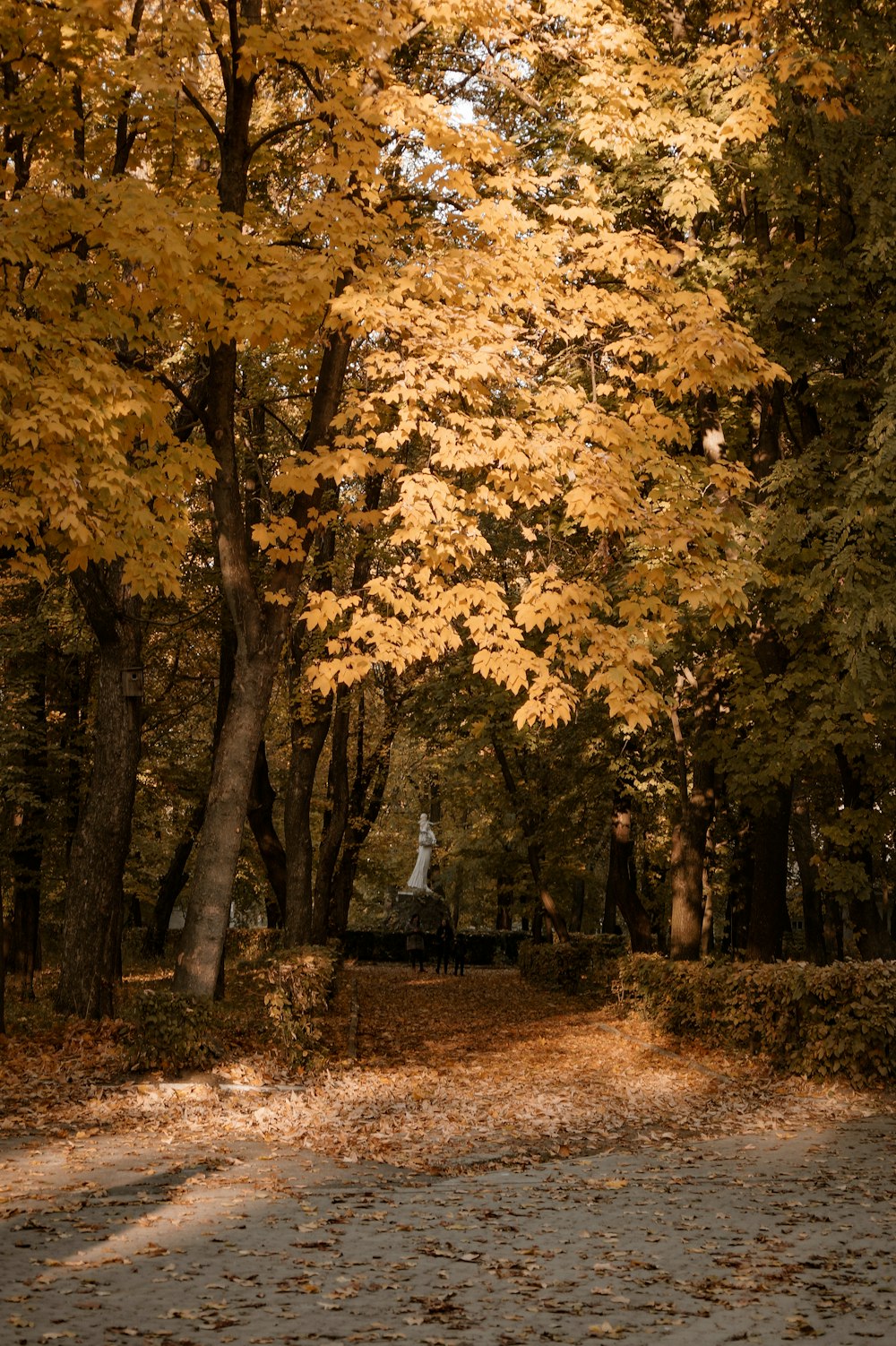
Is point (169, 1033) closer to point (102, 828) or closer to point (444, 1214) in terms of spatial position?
point (102, 828)

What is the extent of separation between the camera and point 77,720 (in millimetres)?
23688

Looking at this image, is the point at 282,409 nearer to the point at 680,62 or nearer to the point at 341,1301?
the point at 680,62

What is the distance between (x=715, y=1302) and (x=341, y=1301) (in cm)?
165

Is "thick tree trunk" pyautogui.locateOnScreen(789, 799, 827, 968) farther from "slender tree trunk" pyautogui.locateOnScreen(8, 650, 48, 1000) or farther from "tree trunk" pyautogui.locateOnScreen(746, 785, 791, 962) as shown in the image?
"slender tree trunk" pyautogui.locateOnScreen(8, 650, 48, 1000)

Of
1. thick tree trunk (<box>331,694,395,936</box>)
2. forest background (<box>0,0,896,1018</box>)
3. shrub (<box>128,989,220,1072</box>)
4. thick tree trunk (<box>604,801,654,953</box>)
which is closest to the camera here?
forest background (<box>0,0,896,1018</box>)

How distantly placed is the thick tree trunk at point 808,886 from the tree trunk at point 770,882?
7.98 metres

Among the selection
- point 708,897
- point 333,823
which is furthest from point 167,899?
point 708,897

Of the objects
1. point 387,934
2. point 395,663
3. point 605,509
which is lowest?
point 387,934

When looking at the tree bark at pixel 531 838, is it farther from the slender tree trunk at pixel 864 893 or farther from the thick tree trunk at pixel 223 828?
the thick tree trunk at pixel 223 828

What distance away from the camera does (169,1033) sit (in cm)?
1049

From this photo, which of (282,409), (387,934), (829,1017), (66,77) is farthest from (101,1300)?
(387,934)

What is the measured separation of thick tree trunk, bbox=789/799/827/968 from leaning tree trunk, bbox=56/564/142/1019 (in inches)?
624

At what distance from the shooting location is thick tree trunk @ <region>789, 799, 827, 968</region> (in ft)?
85.9

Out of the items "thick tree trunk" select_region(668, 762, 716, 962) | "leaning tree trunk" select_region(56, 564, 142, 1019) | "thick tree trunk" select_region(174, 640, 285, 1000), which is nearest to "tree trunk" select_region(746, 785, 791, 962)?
"thick tree trunk" select_region(668, 762, 716, 962)
